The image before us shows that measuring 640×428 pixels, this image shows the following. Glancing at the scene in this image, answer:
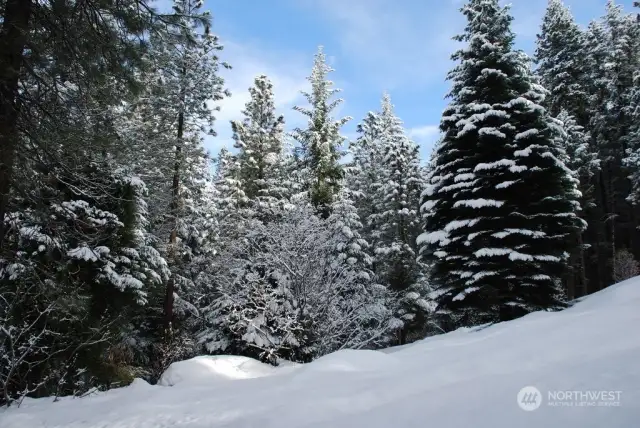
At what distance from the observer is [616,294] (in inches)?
363

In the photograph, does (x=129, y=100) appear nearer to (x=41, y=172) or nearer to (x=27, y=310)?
(x=41, y=172)

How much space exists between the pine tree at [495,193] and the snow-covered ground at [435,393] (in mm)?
4133

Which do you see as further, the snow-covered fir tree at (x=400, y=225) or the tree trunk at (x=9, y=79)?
A: the snow-covered fir tree at (x=400, y=225)

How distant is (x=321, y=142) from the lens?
2167 cm

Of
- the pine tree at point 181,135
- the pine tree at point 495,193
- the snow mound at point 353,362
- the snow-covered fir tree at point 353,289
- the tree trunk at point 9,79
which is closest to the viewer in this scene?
the tree trunk at point 9,79

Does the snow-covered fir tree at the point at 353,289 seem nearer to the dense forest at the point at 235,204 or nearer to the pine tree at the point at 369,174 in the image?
the dense forest at the point at 235,204

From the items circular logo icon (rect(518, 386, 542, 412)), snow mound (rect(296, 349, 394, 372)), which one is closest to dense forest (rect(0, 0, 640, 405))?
snow mound (rect(296, 349, 394, 372))

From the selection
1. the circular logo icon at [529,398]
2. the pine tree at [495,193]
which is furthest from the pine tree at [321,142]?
the circular logo icon at [529,398]

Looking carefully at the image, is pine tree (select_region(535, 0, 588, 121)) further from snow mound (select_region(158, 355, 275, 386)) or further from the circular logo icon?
the circular logo icon

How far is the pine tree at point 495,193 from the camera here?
12.4 meters

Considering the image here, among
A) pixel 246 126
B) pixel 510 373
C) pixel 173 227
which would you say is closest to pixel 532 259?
pixel 510 373

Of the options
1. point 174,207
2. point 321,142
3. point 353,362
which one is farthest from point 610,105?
point 353,362

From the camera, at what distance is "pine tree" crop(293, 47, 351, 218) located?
21312mm

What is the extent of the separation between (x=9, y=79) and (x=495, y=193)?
41.0ft
